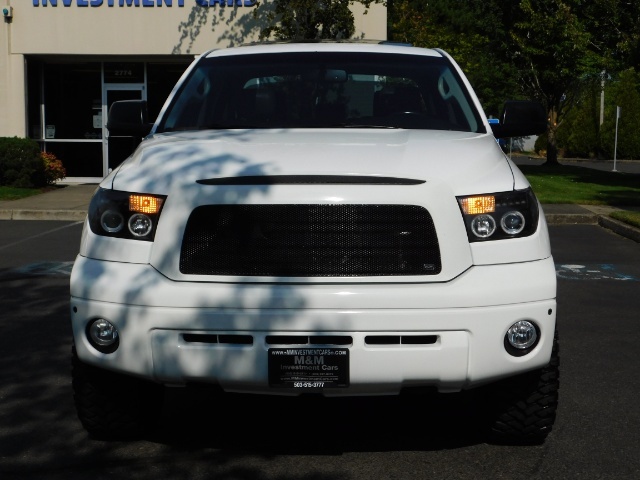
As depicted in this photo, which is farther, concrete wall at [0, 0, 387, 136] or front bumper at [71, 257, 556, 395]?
concrete wall at [0, 0, 387, 136]

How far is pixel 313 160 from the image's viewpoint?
448cm

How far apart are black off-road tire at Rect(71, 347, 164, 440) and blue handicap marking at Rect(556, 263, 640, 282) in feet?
22.2

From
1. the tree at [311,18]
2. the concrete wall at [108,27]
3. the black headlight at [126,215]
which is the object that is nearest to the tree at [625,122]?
the concrete wall at [108,27]

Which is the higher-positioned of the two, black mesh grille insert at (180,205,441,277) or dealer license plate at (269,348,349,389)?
black mesh grille insert at (180,205,441,277)

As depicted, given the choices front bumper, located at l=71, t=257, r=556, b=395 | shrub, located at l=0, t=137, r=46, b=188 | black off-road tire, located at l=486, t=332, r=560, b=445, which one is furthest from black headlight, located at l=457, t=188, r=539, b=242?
shrub, located at l=0, t=137, r=46, b=188

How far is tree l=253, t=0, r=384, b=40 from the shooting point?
22969 millimetres

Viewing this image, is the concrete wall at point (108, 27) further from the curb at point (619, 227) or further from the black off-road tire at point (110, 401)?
the black off-road tire at point (110, 401)

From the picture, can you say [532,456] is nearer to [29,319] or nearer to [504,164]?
[504,164]

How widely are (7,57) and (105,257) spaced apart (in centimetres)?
2132

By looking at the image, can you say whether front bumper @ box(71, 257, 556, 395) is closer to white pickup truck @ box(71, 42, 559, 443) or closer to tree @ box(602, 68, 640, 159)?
white pickup truck @ box(71, 42, 559, 443)

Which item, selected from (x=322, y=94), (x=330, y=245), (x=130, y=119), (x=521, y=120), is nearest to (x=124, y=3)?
(x=130, y=119)

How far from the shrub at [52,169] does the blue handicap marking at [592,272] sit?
566 inches

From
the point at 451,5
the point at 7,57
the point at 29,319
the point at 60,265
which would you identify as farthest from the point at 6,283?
the point at 451,5

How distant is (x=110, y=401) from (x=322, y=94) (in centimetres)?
217
